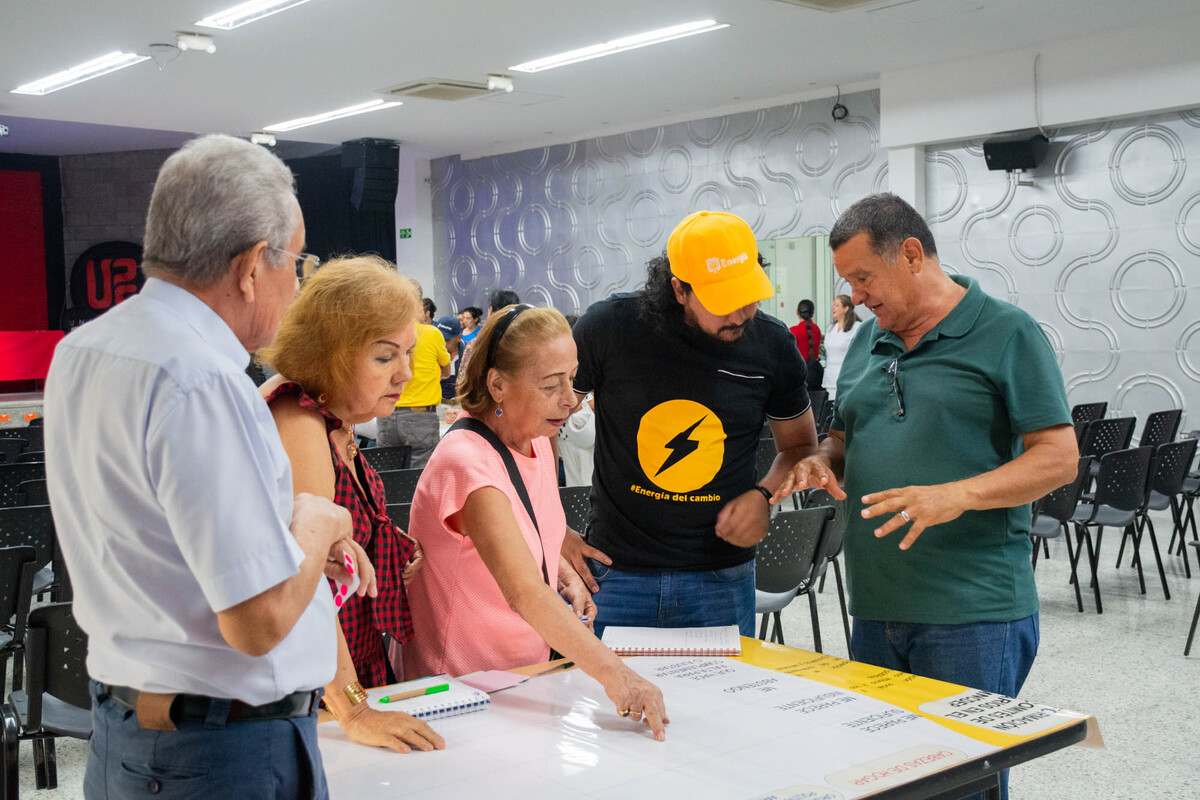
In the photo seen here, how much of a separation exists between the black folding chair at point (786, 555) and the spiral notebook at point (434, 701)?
8.07 ft

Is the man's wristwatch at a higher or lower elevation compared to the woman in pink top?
lower

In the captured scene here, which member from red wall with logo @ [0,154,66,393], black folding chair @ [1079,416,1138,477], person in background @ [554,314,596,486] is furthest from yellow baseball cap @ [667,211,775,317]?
red wall with logo @ [0,154,66,393]

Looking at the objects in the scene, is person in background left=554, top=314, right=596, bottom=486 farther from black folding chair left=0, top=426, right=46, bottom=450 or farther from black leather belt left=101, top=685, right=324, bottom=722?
black folding chair left=0, top=426, right=46, bottom=450

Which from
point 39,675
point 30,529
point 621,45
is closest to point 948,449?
point 39,675

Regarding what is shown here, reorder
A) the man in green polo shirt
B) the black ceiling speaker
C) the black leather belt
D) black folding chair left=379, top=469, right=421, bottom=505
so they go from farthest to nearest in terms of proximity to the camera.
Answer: the black ceiling speaker < black folding chair left=379, top=469, right=421, bottom=505 < the man in green polo shirt < the black leather belt

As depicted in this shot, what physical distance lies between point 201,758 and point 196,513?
1.05ft

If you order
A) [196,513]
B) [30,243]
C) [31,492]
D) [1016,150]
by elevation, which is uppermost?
[30,243]

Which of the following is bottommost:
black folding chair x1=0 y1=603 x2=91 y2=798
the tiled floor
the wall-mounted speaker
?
the tiled floor

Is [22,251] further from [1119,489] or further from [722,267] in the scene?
[722,267]

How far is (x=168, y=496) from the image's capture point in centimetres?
121

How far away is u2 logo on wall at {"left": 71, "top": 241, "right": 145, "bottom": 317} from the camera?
17188 millimetres

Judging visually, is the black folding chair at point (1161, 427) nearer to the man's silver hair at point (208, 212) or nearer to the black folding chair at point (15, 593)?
the black folding chair at point (15, 593)

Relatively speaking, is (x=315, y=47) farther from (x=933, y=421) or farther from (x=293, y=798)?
(x=293, y=798)

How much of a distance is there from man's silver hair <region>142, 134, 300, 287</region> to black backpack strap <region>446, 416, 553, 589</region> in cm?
88
